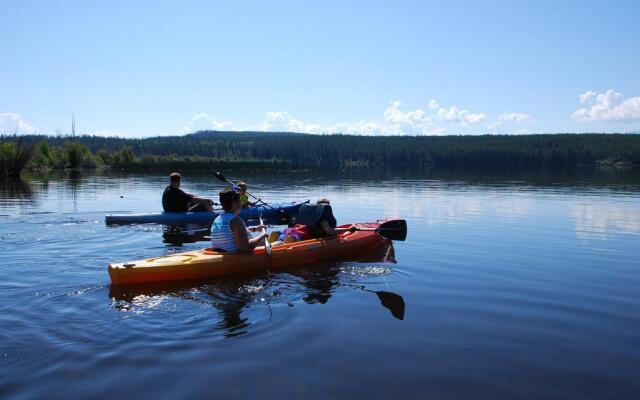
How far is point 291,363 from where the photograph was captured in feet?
18.5

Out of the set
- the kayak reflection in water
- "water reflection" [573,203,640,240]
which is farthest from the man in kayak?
"water reflection" [573,203,640,240]

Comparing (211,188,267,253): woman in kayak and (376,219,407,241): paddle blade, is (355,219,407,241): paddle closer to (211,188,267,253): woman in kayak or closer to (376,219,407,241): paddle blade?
(376,219,407,241): paddle blade

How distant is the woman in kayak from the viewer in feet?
29.4

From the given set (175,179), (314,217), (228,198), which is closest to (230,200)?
(228,198)

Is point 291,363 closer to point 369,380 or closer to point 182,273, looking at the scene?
point 369,380

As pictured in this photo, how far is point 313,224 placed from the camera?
446 inches

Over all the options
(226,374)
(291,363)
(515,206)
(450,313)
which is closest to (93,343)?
(226,374)

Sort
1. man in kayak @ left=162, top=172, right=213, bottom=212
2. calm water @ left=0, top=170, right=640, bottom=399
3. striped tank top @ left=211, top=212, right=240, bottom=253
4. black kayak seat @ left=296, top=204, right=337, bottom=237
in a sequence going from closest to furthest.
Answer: calm water @ left=0, top=170, right=640, bottom=399 → striped tank top @ left=211, top=212, right=240, bottom=253 → black kayak seat @ left=296, top=204, right=337, bottom=237 → man in kayak @ left=162, top=172, right=213, bottom=212

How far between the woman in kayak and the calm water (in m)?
0.65

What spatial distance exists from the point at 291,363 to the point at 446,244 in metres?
8.19

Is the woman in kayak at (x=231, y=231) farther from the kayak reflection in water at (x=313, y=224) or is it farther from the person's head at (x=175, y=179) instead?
the person's head at (x=175, y=179)

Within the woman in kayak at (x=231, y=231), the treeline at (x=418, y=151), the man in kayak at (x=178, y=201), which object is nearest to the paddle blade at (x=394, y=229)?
the woman in kayak at (x=231, y=231)

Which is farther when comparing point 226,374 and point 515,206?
point 515,206

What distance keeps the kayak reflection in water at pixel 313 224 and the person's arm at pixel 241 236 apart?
1712 mm
